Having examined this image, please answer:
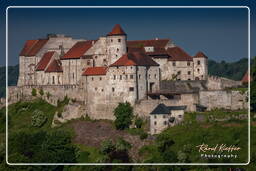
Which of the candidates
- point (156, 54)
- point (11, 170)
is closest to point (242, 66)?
point (156, 54)

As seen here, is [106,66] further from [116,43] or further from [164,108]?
[164,108]

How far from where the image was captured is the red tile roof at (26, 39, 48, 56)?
3468 inches

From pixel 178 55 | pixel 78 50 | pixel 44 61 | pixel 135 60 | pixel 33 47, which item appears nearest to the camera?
pixel 135 60

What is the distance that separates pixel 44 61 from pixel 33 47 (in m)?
4.26

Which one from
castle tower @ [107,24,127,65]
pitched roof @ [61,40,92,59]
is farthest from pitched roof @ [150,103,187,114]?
pitched roof @ [61,40,92,59]

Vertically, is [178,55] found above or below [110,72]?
above

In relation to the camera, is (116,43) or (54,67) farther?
(54,67)

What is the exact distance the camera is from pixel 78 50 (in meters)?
83.3

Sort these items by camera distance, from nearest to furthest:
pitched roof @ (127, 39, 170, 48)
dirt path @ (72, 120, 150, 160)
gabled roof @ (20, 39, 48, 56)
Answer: dirt path @ (72, 120, 150, 160) < pitched roof @ (127, 39, 170, 48) < gabled roof @ (20, 39, 48, 56)

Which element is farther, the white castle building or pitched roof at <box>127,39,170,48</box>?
pitched roof at <box>127,39,170,48</box>

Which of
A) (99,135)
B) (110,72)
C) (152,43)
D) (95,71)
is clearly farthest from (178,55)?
(99,135)

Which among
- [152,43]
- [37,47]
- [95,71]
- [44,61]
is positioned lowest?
[95,71]

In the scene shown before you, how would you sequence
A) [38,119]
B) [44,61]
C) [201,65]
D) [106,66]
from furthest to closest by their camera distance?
[44,61]
[201,65]
[38,119]
[106,66]

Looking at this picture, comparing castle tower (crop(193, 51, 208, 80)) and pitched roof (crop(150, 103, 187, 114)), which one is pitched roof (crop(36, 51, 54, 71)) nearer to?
castle tower (crop(193, 51, 208, 80))
